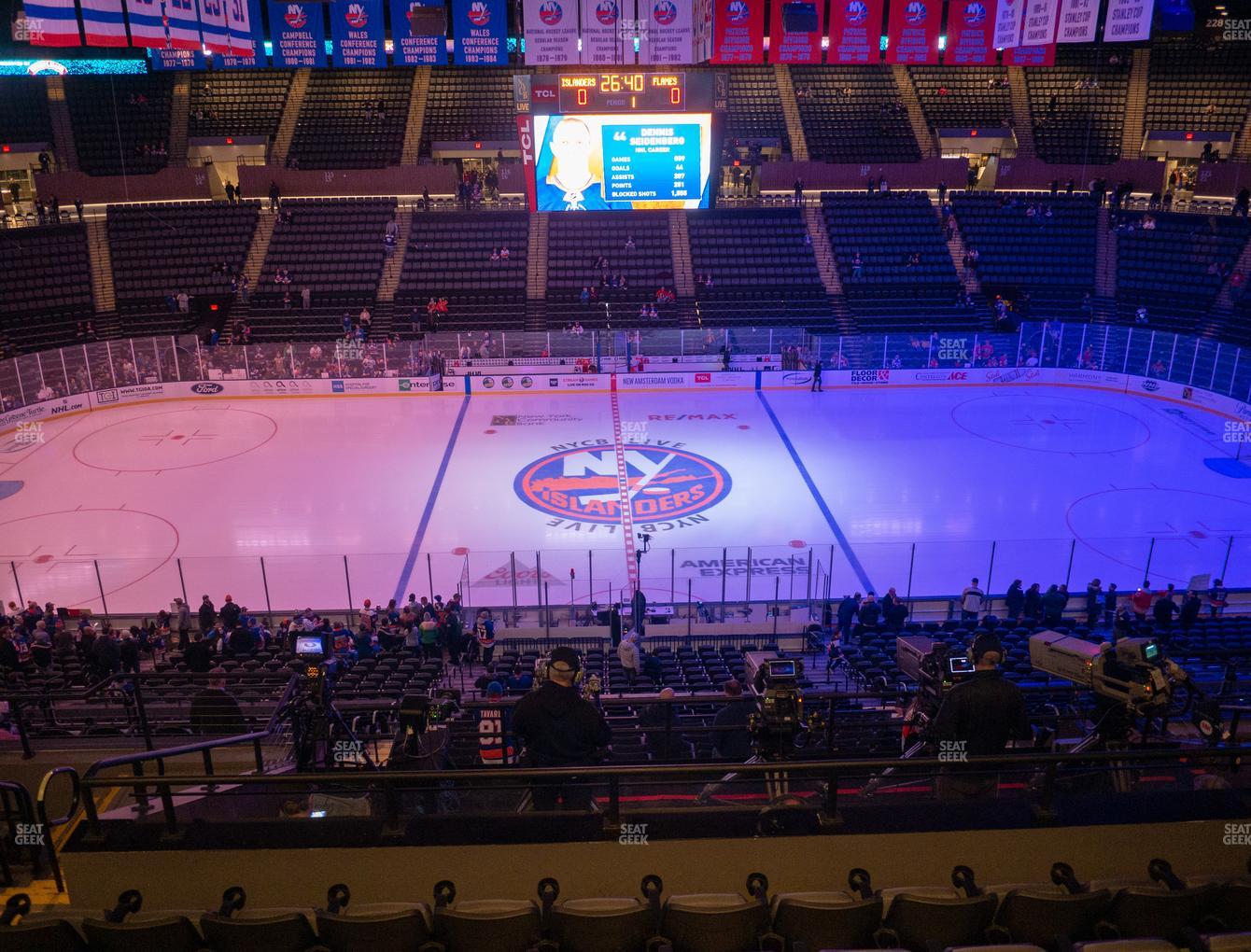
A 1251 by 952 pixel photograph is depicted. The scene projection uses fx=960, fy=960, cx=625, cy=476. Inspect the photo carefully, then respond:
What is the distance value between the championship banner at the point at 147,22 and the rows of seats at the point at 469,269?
1341 cm

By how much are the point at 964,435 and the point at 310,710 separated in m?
21.9

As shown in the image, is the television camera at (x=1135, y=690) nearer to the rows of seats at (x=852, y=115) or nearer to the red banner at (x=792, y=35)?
the red banner at (x=792, y=35)

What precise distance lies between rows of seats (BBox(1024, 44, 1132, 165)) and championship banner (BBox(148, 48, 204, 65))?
3350 cm

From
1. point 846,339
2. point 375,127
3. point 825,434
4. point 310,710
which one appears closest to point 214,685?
point 310,710

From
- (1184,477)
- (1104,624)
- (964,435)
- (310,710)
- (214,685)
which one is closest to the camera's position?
(310,710)

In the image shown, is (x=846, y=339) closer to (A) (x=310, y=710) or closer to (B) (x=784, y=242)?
(B) (x=784, y=242)

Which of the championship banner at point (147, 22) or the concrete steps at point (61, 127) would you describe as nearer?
the championship banner at point (147, 22)

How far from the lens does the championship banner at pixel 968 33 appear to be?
31.0 meters

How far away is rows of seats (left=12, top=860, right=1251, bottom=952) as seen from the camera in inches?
158

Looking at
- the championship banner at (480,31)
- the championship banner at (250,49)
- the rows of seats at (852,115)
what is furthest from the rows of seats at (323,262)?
the rows of seats at (852,115)

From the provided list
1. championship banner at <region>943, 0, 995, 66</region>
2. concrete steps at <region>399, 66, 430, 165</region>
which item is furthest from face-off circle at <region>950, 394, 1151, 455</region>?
concrete steps at <region>399, 66, 430, 165</region>

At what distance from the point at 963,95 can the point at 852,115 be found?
5.69 metres

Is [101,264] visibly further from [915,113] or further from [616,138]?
[915,113]

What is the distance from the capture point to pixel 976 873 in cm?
479
